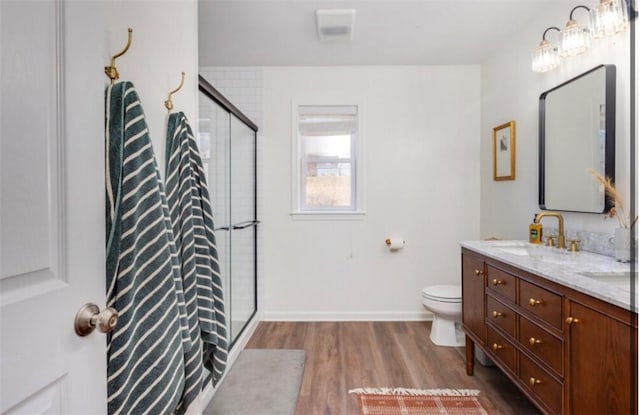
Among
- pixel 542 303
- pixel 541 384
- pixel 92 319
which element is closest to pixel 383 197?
pixel 542 303

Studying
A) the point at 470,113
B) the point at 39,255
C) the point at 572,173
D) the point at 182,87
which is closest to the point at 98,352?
the point at 39,255

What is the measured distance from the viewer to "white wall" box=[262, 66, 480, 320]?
10.3 feet

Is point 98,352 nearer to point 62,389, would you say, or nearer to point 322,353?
point 62,389

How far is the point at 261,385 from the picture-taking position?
205cm

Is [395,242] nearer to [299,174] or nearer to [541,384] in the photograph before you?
[299,174]

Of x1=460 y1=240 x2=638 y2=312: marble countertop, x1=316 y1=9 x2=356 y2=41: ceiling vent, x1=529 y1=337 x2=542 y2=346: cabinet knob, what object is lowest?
x1=529 y1=337 x2=542 y2=346: cabinet knob

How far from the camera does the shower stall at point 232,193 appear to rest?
2.16 meters

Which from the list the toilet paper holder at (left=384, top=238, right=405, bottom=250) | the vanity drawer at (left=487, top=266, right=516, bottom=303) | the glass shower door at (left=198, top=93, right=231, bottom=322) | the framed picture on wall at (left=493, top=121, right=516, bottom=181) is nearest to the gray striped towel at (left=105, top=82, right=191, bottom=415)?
the glass shower door at (left=198, top=93, right=231, bottom=322)

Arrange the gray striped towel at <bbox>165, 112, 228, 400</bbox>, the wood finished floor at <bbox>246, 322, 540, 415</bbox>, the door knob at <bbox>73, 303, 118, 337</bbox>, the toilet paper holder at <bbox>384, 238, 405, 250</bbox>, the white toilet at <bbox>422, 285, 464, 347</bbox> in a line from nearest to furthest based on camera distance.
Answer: the door knob at <bbox>73, 303, 118, 337</bbox> → the gray striped towel at <bbox>165, 112, 228, 400</bbox> → the wood finished floor at <bbox>246, 322, 540, 415</bbox> → the white toilet at <bbox>422, 285, 464, 347</bbox> → the toilet paper holder at <bbox>384, 238, 405, 250</bbox>

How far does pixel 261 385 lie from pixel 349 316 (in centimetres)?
129

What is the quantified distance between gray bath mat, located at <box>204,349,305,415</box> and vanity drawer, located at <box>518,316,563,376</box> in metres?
1.22

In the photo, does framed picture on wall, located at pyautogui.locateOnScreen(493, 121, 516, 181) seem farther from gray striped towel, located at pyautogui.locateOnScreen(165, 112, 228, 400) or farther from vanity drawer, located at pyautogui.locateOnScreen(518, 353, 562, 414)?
gray striped towel, located at pyautogui.locateOnScreen(165, 112, 228, 400)

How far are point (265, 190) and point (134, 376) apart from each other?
2346 millimetres

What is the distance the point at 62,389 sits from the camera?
2.11 feet
